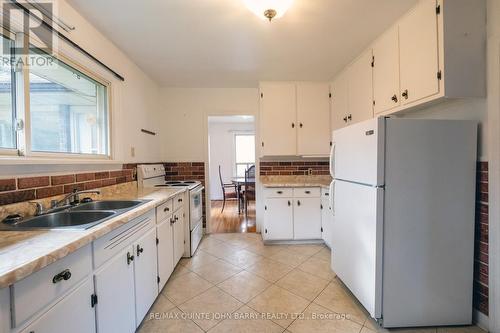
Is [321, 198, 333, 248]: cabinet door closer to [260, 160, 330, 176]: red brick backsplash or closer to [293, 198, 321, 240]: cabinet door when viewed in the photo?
[293, 198, 321, 240]: cabinet door

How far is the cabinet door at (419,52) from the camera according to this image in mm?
1522

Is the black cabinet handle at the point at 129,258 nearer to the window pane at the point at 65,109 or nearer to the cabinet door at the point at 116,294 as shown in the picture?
the cabinet door at the point at 116,294

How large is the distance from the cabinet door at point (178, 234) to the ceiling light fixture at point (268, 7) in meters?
1.93

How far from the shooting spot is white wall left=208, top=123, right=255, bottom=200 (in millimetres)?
6496

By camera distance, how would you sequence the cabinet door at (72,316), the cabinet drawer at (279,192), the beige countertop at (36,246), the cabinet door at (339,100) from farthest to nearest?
the cabinet drawer at (279,192) < the cabinet door at (339,100) < the cabinet door at (72,316) < the beige countertop at (36,246)

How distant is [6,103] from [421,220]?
265 cm

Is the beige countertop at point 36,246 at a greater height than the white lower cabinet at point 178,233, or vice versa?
the beige countertop at point 36,246

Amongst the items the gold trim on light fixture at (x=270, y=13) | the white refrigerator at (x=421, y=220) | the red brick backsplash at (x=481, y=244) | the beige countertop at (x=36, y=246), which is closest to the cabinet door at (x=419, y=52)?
the white refrigerator at (x=421, y=220)

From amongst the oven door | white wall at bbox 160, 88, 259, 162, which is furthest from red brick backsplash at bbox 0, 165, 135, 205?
white wall at bbox 160, 88, 259, 162

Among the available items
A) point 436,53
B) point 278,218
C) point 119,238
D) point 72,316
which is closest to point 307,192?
point 278,218

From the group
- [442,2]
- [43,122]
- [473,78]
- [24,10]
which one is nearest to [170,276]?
[43,122]

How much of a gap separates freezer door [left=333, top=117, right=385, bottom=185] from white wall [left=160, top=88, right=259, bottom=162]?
1843 mm

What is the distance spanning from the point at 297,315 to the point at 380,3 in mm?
2406

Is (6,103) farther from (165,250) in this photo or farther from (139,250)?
(165,250)
